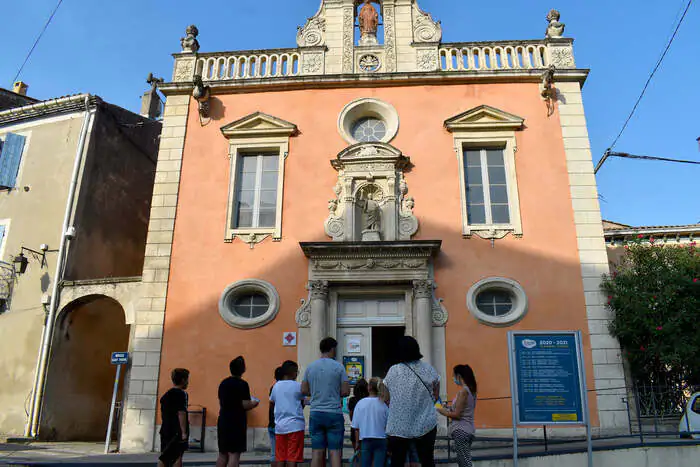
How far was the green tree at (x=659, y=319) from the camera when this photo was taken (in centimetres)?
1053

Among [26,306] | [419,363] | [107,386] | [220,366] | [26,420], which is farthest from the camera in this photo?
[107,386]

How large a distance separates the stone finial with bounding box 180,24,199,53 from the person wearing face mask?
11.5 meters

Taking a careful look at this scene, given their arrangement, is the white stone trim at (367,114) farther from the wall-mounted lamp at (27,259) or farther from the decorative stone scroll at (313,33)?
the wall-mounted lamp at (27,259)

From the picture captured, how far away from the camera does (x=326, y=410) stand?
6.02 meters

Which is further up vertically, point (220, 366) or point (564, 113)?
point (564, 113)

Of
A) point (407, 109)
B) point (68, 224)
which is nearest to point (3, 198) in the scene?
point (68, 224)

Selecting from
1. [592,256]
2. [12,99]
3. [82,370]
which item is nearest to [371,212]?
[592,256]

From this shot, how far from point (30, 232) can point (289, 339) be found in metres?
7.82

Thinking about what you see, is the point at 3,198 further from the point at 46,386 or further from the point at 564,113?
the point at 564,113

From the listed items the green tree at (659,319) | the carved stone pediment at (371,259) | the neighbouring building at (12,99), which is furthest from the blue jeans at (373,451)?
the neighbouring building at (12,99)

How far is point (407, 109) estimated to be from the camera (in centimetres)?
1320

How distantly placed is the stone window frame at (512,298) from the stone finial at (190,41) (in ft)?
29.8

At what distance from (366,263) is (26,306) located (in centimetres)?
846

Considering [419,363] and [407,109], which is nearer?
[419,363]
